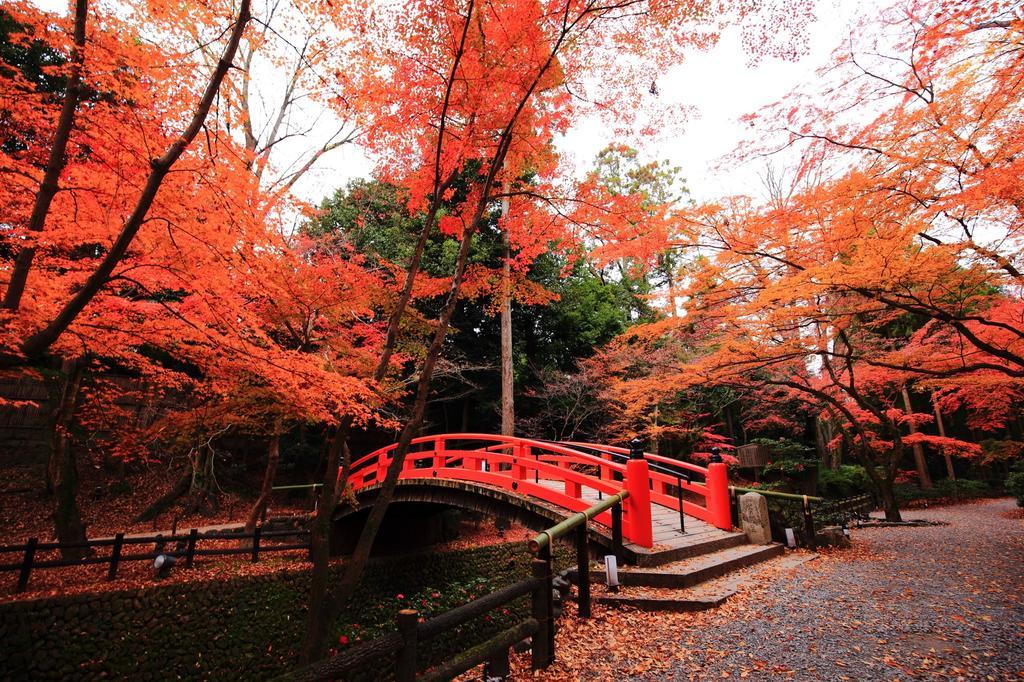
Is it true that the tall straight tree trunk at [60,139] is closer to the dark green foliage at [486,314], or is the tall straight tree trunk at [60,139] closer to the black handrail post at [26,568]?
the black handrail post at [26,568]

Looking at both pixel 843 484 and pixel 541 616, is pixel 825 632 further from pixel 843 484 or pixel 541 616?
pixel 843 484

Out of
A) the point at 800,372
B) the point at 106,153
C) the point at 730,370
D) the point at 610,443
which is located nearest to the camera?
the point at 106,153

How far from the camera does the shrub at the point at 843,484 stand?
18250mm

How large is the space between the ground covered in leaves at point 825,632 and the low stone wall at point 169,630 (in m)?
6.44

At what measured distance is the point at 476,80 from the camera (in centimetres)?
555

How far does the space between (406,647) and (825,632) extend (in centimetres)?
→ 382

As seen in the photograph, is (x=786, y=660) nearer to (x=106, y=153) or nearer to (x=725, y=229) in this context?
(x=725, y=229)

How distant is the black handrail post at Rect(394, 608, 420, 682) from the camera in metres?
2.51

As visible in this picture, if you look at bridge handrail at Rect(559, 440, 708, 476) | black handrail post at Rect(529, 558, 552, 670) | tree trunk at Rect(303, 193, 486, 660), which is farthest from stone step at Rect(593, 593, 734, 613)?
bridge handrail at Rect(559, 440, 708, 476)

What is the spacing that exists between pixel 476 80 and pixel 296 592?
956 cm

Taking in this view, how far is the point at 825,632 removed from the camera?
4.00 metres

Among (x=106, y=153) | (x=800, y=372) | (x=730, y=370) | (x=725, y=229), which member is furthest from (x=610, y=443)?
(x=106, y=153)

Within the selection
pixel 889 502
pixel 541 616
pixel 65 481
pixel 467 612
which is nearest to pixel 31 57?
pixel 65 481

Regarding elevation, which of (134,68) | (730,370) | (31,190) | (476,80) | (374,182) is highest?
(374,182)
